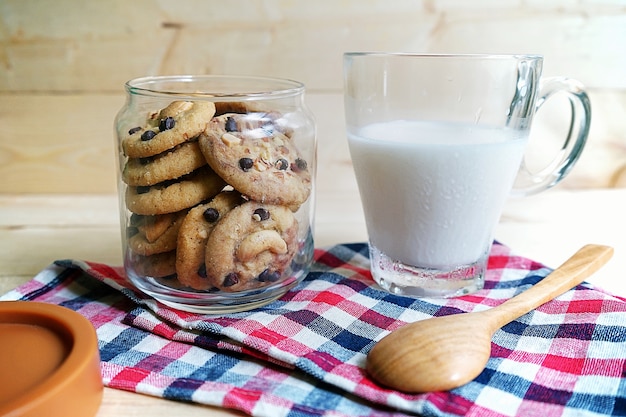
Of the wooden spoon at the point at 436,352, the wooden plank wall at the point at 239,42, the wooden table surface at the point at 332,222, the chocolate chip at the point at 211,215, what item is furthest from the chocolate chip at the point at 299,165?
the wooden plank wall at the point at 239,42

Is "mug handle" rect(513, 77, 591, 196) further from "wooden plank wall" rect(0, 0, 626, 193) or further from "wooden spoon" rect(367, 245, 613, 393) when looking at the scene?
"wooden plank wall" rect(0, 0, 626, 193)

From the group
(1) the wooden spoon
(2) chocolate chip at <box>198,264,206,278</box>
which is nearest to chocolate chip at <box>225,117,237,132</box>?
(2) chocolate chip at <box>198,264,206,278</box>

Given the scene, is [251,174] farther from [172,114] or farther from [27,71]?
[27,71]

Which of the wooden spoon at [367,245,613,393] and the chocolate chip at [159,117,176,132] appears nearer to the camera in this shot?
the wooden spoon at [367,245,613,393]

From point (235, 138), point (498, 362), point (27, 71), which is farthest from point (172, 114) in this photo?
point (27, 71)

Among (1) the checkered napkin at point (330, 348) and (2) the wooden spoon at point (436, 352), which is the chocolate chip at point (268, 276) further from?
(2) the wooden spoon at point (436, 352)

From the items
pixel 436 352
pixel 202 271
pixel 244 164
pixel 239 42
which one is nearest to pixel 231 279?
pixel 202 271

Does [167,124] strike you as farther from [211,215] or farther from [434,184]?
[434,184]
